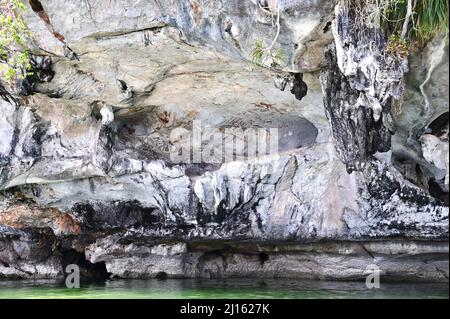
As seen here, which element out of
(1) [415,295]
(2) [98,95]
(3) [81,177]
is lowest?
(1) [415,295]

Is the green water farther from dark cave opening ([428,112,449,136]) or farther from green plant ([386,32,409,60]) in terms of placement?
green plant ([386,32,409,60])

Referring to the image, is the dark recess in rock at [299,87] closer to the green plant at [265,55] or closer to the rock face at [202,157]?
the rock face at [202,157]

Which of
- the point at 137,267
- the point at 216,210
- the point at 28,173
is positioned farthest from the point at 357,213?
the point at 28,173

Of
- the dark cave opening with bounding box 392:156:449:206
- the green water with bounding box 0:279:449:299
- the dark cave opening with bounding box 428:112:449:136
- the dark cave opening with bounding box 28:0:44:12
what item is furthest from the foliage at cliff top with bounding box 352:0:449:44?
the dark cave opening with bounding box 28:0:44:12

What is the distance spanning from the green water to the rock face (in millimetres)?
526

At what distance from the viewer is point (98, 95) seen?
30.3ft

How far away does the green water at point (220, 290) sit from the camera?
28.3 ft

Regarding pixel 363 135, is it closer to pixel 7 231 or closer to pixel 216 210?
pixel 216 210

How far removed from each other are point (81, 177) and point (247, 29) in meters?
4.04

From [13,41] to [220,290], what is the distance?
15.8ft

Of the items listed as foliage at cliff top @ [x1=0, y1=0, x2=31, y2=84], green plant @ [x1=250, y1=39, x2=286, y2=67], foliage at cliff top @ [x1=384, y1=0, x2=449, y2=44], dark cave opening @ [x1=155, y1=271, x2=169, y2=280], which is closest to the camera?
foliage at cliff top @ [x1=384, y1=0, x2=449, y2=44]

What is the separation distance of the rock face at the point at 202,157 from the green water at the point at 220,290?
53cm

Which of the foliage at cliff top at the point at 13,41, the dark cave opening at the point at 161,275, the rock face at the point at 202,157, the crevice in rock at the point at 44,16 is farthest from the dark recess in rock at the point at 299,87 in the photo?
the dark cave opening at the point at 161,275

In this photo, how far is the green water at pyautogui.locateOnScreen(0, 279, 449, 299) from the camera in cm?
863
